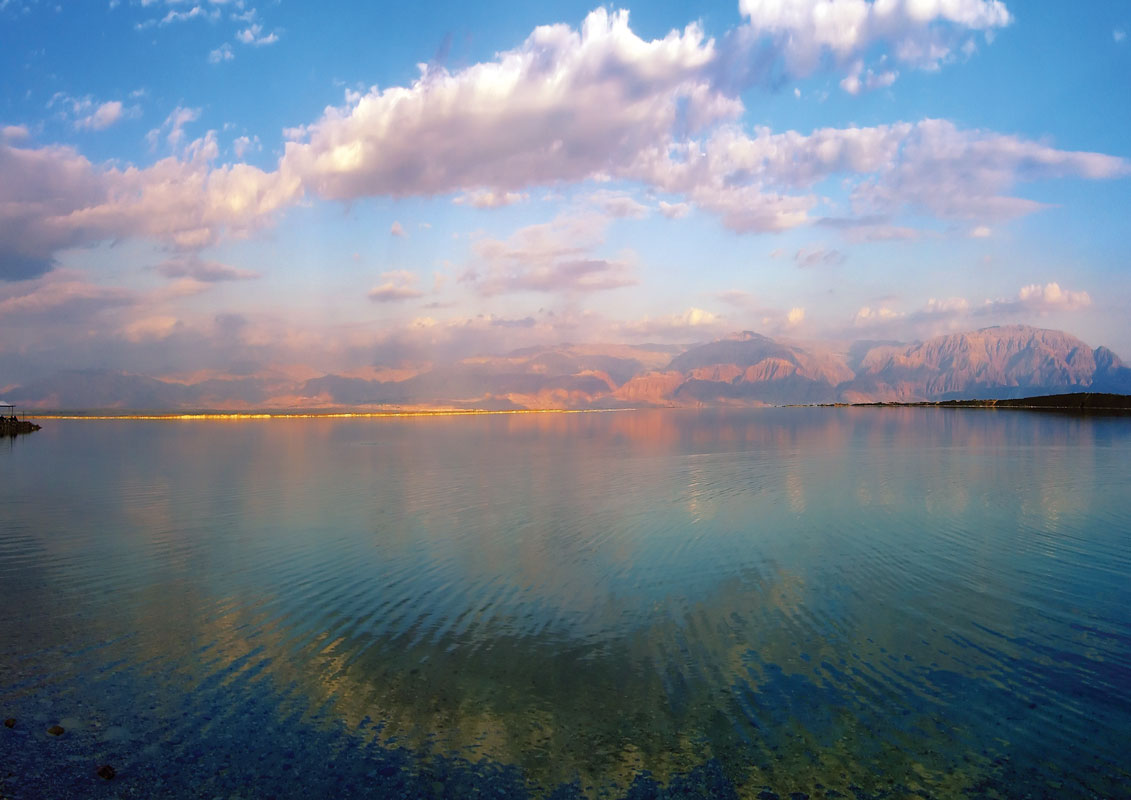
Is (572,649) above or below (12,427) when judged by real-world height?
below

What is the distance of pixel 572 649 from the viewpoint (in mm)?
13656

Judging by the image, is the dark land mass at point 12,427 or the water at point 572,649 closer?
the water at point 572,649

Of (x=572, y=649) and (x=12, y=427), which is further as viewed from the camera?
(x=12, y=427)

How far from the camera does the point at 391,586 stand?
1811 cm

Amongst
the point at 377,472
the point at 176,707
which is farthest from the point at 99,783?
the point at 377,472

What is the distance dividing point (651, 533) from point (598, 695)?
45.3 ft

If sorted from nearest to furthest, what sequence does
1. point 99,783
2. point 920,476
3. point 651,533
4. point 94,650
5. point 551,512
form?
point 99,783
point 94,650
point 651,533
point 551,512
point 920,476

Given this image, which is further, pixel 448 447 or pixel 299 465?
pixel 448 447

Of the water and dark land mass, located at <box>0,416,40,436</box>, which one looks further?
dark land mass, located at <box>0,416,40,436</box>

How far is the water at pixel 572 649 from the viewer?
938cm

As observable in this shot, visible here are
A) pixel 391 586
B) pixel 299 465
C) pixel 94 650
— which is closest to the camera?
pixel 94 650

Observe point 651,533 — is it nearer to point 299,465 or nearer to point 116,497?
point 116,497

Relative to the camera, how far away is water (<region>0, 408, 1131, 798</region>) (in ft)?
30.8

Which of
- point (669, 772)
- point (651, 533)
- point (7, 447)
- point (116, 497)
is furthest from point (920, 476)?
point (7, 447)
